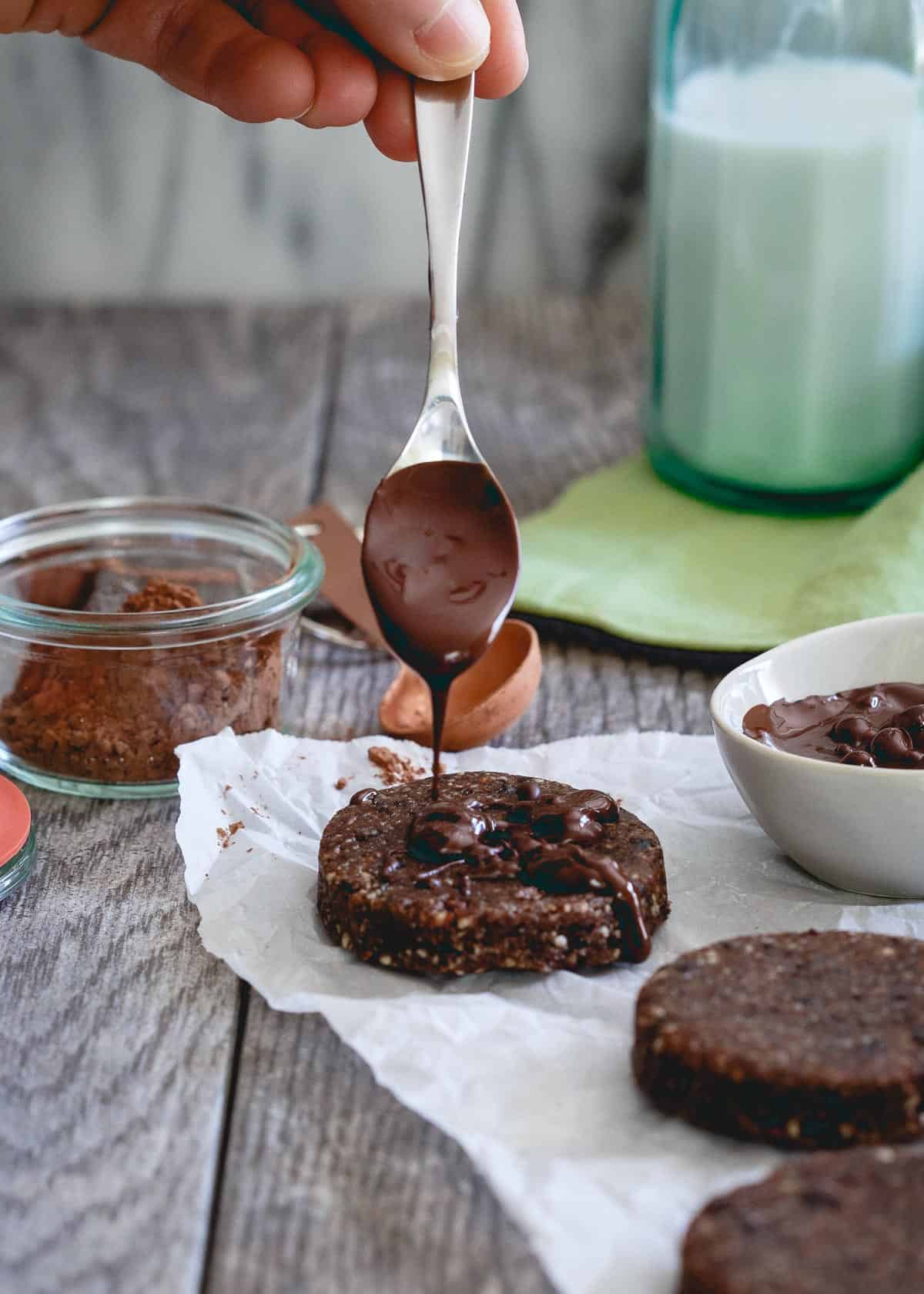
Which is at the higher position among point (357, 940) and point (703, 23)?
point (703, 23)

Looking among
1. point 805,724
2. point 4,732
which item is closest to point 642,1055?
point 805,724

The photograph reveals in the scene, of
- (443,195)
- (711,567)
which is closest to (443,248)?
(443,195)

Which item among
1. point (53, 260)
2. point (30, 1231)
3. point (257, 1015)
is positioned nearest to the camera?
point (30, 1231)

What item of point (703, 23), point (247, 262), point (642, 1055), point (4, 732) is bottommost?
point (247, 262)

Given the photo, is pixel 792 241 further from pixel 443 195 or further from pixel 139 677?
pixel 139 677

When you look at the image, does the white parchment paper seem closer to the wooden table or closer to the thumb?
the wooden table

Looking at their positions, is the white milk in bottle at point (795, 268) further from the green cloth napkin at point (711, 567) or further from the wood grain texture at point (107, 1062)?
the wood grain texture at point (107, 1062)

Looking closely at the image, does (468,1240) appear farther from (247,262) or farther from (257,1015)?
(247,262)
